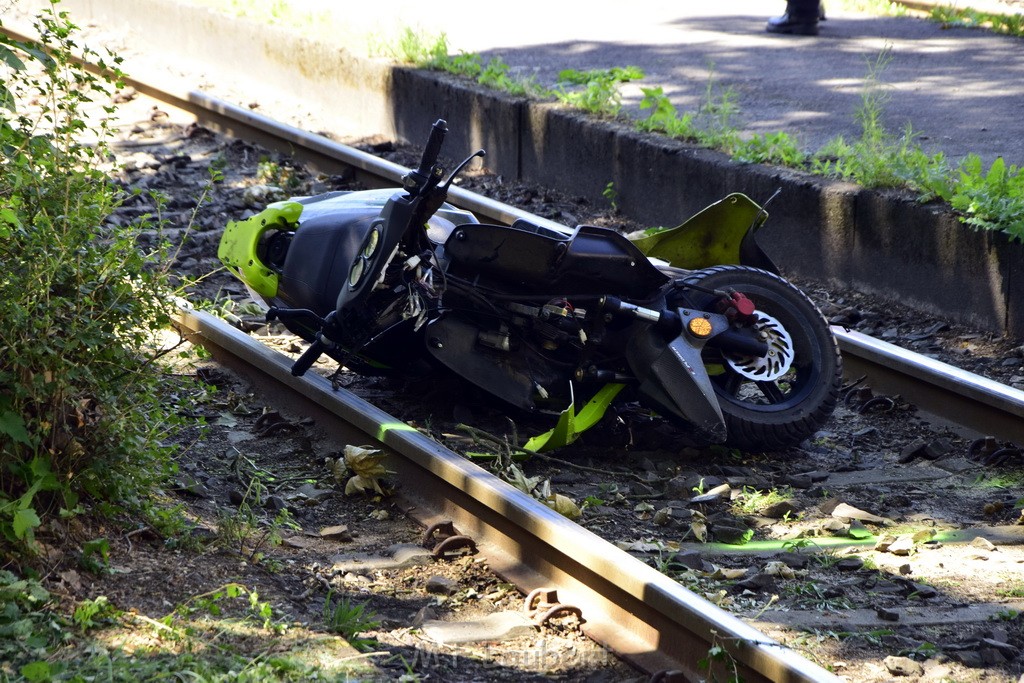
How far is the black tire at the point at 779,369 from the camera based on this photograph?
5.41 meters

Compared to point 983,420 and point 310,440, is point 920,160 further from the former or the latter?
point 310,440

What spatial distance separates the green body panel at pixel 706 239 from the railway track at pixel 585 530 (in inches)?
36.2

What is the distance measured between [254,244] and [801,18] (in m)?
8.68

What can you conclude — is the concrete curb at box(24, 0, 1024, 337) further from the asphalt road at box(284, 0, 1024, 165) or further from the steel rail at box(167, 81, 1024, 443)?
the steel rail at box(167, 81, 1024, 443)

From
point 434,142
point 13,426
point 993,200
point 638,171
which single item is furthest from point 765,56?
point 13,426

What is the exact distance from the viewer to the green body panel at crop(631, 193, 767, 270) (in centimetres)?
586

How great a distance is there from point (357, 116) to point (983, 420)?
753 cm

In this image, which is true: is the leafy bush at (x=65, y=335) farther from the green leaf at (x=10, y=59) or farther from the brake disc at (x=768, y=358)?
the brake disc at (x=768, y=358)

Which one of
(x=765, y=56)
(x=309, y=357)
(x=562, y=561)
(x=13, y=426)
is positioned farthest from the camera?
(x=765, y=56)

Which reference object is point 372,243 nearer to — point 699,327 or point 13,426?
point 699,327

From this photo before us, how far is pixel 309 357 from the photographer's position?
5605mm

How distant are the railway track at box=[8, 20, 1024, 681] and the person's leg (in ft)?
25.5

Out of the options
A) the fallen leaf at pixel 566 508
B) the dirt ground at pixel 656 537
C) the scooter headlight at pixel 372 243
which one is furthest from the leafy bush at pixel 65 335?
the fallen leaf at pixel 566 508

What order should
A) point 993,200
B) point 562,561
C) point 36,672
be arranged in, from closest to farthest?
point 36,672, point 562,561, point 993,200
